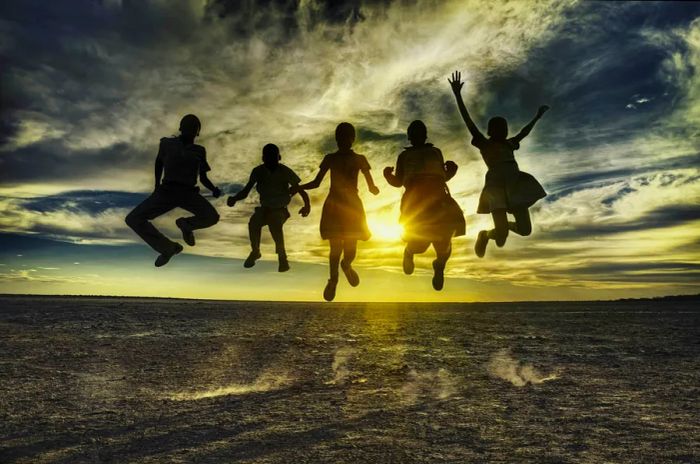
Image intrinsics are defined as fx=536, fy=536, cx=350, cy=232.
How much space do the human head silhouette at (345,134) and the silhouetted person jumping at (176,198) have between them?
2.25 metres

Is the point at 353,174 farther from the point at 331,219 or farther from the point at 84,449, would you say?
the point at 84,449

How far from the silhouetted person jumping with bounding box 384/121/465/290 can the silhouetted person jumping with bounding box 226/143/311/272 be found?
176 cm

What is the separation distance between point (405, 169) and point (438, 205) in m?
0.91

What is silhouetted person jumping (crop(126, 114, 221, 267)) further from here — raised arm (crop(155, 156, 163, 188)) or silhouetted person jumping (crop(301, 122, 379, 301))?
silhouetted person jumping (crop(301, 122, 379, 301))

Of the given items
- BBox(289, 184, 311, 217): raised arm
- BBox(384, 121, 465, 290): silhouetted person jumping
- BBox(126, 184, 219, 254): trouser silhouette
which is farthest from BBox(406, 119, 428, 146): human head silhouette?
BBox(126, 184, 219, 254): trouser silhouette

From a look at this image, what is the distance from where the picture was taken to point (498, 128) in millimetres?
9047

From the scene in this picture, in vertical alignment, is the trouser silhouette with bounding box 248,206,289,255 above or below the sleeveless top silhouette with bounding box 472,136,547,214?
below

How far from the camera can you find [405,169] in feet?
32.3

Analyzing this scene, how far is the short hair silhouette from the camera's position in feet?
28.5

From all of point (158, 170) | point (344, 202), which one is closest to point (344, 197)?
point (344, 202)

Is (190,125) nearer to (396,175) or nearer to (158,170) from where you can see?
(158,170)

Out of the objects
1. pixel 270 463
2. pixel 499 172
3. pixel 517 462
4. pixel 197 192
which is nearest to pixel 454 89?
pixel 499 172

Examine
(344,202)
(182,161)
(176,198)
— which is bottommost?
(176,198)

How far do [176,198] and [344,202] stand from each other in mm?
2966
